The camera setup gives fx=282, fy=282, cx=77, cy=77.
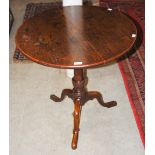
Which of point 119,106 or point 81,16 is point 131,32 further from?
point 119,106

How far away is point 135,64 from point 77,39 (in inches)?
47.7

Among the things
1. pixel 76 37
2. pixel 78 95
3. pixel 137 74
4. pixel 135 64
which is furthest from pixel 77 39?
pixel 135 64

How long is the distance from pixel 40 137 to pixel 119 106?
704mm

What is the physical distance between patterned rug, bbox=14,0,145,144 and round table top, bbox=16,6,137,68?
2.38 feet

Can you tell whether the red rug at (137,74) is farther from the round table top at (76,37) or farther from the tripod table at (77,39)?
the round table top at (76,37)

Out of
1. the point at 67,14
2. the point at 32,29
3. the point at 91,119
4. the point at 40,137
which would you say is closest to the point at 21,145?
the point at 40,137

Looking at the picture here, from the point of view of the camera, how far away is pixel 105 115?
2.28 metres

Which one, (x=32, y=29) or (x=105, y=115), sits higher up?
(x=32, y=29)

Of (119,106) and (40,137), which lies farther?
(119,106)

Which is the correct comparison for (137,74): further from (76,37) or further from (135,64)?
(76,37)

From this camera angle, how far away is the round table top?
1.62m

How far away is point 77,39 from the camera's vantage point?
1804 millimetres

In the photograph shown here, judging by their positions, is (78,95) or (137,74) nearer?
(78,95)

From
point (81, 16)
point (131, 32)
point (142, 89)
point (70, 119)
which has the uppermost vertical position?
point (81, 16)
